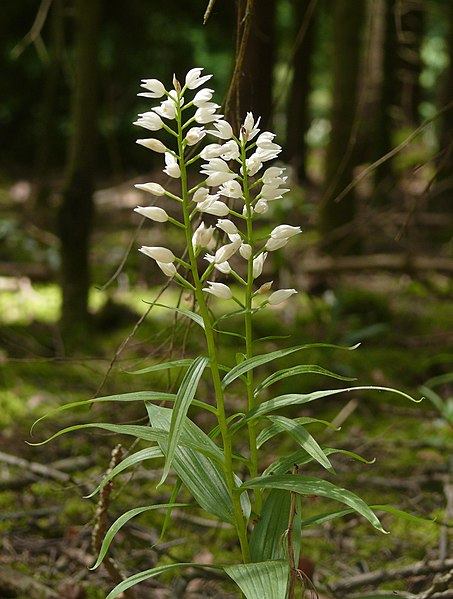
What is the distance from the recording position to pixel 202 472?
1.70 metres

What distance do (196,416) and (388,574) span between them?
1.59 meters

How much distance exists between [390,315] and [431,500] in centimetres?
246

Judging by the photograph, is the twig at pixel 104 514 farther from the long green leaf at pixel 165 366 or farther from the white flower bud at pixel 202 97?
the white flower bud at pixel 202 97

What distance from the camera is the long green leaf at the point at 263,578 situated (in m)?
1.42

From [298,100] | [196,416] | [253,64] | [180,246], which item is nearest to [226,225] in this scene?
[253,64]

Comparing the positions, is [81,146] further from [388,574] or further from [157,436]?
[157,436]

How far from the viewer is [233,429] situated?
1.59 metres

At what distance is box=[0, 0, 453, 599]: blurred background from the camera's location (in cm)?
263

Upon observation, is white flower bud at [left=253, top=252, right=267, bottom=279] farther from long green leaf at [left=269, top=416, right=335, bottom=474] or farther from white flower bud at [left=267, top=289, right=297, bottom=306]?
→ long green leaf at [left=269, top=416, right=335, bottom=474]

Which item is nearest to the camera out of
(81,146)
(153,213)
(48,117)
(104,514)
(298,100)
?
(153,213)

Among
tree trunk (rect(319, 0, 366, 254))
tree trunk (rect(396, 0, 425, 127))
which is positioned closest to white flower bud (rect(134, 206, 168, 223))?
tree trunk (rect(319, 0, 366, 254))

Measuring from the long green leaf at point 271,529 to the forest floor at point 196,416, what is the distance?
22 cm

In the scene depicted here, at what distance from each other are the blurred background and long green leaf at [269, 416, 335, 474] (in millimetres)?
414

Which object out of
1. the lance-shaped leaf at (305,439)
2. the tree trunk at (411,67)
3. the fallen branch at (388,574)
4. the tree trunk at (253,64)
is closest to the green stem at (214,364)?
the lance-shaped leaf at (305,439)
